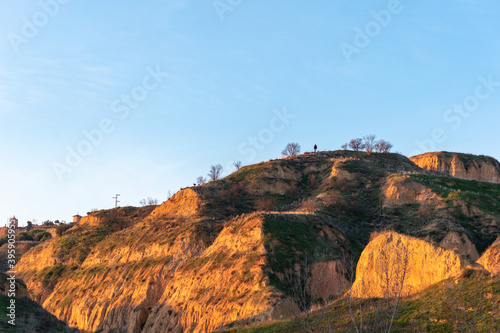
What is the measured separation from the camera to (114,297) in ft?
244

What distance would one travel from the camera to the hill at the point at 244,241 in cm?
5853

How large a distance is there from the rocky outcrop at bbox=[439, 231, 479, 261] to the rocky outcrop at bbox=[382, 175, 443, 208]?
12.4 m

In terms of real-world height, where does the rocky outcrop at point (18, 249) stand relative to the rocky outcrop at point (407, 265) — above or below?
above

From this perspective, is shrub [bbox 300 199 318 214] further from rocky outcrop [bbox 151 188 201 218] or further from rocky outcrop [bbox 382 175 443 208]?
rocky outcrop [bbox 151 188 201 218]

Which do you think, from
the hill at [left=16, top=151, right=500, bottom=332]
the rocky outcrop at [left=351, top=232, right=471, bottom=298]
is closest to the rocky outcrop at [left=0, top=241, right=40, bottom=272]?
the hill at [left=16, top=151, right=500, bottom=332]

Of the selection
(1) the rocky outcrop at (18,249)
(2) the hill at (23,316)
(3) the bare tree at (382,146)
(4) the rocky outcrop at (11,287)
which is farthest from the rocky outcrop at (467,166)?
(2) the hill at (23,316)

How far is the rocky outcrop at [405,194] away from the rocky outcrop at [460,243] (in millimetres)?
12411

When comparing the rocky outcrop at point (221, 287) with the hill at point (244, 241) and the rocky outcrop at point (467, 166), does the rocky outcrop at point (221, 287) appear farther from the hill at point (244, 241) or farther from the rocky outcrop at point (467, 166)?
the rocky outcrop at point (467, 166)

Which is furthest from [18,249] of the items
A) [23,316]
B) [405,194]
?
[23,316]

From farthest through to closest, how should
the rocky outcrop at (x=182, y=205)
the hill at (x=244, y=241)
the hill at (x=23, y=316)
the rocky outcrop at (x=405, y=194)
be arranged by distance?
the rocky outcrop at (x=182, y=205) → the rocky outcrop at (x=405, y=194) → the hill at (x=244, y=241) → the hill at (x=23, y=316)

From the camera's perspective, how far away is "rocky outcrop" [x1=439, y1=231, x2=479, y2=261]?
2714 inches

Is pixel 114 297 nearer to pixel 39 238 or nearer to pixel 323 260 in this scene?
pixel 323 260

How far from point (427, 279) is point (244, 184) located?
68.2 meters

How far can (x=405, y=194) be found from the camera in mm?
87688
